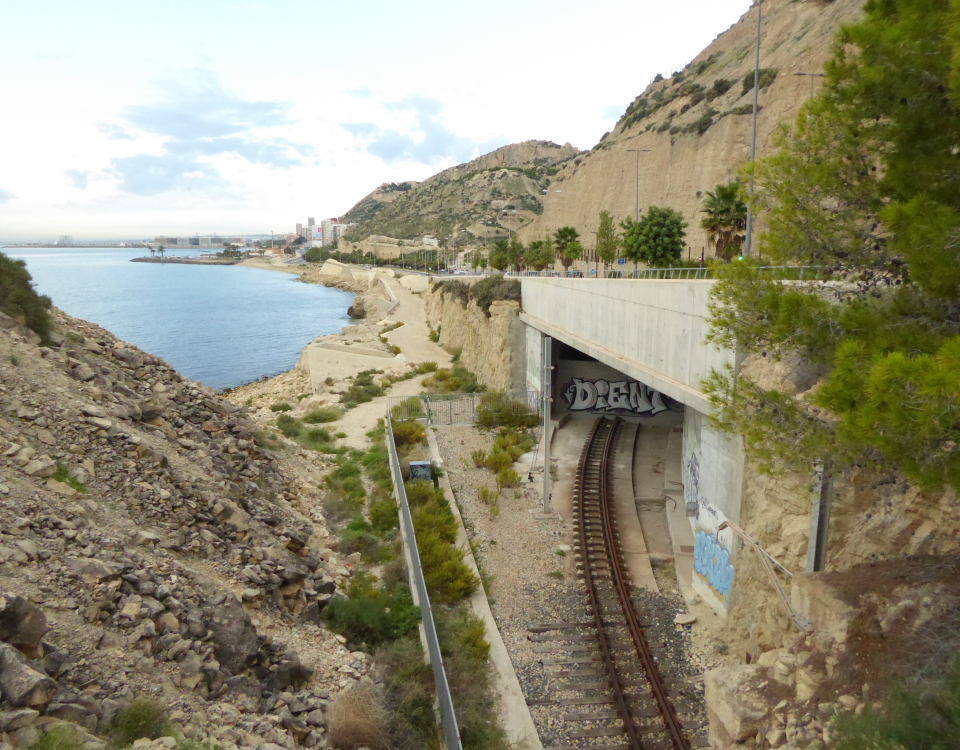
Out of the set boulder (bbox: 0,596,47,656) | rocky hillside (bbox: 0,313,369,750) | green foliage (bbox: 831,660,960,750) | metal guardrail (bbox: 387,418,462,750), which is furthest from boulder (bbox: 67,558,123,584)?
green foliage (bbox: 831,660,960,750)

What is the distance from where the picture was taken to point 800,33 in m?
57.9

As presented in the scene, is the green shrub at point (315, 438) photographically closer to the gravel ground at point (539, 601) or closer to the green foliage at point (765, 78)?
the gravel ground at point (539, 601)

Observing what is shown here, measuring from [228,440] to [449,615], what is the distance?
7.89 meters

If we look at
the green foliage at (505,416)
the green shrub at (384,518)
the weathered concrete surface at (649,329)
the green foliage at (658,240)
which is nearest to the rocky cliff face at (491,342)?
the green foliage at (505,416)

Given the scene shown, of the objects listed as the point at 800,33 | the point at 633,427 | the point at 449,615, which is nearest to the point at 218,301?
the point at 800,33

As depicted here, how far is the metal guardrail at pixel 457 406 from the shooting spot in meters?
26.7

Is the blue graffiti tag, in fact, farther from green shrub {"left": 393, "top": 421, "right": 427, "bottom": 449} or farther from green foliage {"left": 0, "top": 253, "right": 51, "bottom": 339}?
green foliage {"left": 0, "top": 253, "right": 51, "bottom": 339}

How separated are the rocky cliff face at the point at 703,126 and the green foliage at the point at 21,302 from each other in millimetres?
41609

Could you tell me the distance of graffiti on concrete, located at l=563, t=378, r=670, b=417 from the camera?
26078mm

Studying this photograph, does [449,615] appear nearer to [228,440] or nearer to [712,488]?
[712,488]

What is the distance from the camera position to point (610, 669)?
10.4 m

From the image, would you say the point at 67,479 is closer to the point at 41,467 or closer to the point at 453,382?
the point at 41,467

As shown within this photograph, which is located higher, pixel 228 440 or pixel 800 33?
pixel 800 33

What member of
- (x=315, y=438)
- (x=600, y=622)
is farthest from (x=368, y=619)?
(x=315, y=438)
